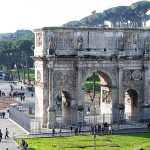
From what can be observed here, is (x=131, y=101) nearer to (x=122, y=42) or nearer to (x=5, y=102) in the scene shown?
(x=122, y=42)

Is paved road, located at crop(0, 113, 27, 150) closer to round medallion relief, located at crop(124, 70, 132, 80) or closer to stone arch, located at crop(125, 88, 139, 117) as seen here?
→ round medallion relief, located at crop(124, 70, 132, 80)

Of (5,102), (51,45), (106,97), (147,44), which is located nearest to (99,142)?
(51,45)

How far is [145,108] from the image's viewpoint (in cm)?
5378

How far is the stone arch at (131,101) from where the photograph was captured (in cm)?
5491

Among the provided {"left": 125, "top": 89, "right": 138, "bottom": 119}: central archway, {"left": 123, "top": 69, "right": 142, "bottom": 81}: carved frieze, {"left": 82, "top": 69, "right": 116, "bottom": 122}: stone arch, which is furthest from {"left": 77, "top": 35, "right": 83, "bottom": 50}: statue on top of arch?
{"left": 125, "top": 89, "right": 138, "bottom": 119}: central archway

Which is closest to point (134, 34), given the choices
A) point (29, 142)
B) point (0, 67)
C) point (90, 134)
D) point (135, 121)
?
point (135, 121)

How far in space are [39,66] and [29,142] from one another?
11.0 meters

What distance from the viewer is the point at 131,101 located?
5581 centimetres

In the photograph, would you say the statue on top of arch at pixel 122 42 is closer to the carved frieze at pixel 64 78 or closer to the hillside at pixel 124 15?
the carved frieze at pixel 64 78

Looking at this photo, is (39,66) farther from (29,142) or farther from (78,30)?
(29,142)

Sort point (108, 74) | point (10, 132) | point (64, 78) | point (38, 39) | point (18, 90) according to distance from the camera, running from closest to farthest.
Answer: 1. point (10, 132)
2. point (64, 78)
3. point (38, 39)
4. point (108, 74)
5. point (18, 90)

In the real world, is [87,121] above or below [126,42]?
below

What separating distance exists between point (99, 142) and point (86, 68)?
1067 centimetres

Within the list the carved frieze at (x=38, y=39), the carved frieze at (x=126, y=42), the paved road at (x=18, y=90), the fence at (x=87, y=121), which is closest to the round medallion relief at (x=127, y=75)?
the carved frieze at (x=126, y=42)
